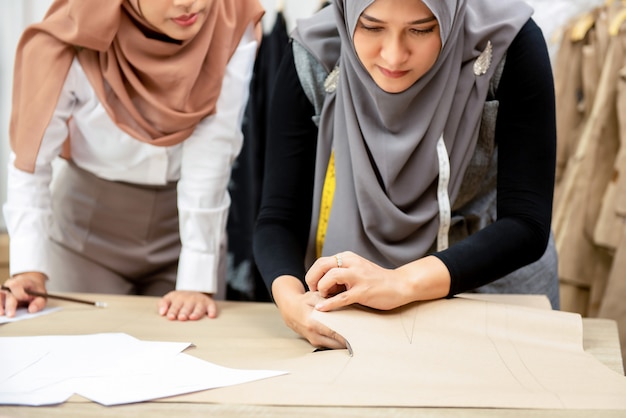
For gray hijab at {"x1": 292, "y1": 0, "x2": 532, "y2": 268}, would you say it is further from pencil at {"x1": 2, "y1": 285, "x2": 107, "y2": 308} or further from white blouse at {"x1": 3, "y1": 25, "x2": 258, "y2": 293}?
pencil at {"x1": 2, "y1": 285, "x2": 107, "y2": 308}

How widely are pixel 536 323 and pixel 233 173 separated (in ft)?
4.86

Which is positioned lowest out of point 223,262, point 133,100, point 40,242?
point 223,262

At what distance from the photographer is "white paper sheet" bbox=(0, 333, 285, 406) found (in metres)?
0.84

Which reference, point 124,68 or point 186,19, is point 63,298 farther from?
point 186,19

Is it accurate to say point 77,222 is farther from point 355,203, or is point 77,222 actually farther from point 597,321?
point 597,321

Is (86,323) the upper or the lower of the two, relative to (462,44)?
lower

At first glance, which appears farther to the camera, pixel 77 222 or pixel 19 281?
pixel 77 222

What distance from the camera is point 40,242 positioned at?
1385 mm

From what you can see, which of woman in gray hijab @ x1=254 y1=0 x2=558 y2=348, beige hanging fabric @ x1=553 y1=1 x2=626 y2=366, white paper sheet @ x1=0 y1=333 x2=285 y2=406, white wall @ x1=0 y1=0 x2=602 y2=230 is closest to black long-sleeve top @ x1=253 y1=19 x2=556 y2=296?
woman in gray hijab @ x1=254 y1=0 x2=558 y2=348

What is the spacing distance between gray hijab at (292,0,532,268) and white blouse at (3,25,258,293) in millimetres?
271

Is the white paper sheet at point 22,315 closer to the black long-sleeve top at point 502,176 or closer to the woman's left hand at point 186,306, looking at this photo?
the woman's left hand at point 186,306

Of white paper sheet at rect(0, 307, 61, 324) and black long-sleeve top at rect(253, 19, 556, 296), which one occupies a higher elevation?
black long-sleeve top at rect(253, 19, 556, 296)

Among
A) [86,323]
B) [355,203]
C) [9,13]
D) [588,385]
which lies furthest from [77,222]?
[9,13]

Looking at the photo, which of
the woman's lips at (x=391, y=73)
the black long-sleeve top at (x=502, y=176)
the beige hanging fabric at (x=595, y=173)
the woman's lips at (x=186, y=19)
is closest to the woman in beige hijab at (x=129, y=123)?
the woman's lips at (x=186, y=19)
